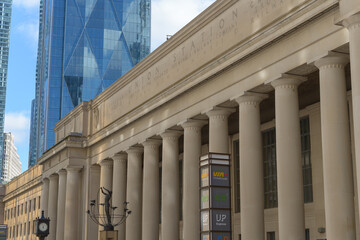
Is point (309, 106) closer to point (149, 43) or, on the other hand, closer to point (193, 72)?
point (193, 72)

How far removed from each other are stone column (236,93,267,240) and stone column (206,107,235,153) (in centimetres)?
308

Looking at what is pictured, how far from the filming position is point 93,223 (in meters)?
59.2

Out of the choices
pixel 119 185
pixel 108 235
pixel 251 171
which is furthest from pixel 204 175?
pixel 119 185

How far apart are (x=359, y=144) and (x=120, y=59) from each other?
148m

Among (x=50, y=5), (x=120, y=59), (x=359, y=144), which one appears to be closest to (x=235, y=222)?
(x=359, y=144)

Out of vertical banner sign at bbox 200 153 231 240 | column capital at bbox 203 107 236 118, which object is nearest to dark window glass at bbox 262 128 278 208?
column capital at bbox 203 107 236 118

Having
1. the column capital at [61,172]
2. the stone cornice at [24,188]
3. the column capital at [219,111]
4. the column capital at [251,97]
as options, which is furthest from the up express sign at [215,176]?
the stone cornice at [24,188]

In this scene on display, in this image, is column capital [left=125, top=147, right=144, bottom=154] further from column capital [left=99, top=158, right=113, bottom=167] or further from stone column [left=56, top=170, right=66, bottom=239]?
stone column [left=56, top=170, right=66, bottom=239]

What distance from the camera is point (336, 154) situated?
2681 centimetres

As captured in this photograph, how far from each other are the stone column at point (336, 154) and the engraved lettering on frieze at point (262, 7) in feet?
17.2

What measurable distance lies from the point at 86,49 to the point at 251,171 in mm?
136924

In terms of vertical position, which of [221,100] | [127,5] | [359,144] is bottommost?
[359,144]

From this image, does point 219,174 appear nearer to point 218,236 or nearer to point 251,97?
point 218,236

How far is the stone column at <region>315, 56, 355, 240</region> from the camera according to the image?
85.4 feet
